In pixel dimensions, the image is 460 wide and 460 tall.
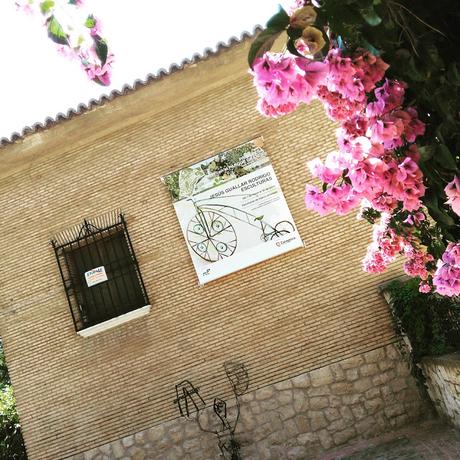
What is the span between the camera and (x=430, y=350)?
610cm

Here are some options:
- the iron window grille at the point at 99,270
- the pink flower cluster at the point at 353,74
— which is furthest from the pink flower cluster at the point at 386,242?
the iron window grille at the point at 99,270

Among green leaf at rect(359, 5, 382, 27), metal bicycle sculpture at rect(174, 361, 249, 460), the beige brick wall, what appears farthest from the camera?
the beige brick wall

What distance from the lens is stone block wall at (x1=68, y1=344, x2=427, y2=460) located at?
6691mm

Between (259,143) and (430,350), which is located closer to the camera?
(430,350)

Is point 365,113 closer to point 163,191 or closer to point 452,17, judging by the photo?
point 452,17

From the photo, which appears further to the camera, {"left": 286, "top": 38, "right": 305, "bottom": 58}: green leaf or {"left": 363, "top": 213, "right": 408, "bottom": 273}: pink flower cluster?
{"left": 363, "top": 213, "right": 408, "bottom": 273}: pink flower cluster

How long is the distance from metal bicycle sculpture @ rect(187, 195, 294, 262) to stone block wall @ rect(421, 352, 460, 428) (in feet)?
8.50

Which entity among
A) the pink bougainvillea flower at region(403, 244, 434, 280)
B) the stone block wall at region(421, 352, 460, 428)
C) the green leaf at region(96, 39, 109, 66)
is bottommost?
the stone block wall at region(421, 352, 460, 428)

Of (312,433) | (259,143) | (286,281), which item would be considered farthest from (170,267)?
(312,433)

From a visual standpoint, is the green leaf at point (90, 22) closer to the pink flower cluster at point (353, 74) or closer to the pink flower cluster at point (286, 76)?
the pink flower cluster at point (286, 76)

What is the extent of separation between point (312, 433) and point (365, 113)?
5747 mm

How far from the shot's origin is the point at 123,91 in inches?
288

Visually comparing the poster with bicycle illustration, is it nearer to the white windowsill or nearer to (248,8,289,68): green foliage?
the white windowsill

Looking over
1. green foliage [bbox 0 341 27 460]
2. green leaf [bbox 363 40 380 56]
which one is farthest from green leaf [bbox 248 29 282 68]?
green foliage [bbox 0 341 27 460]
